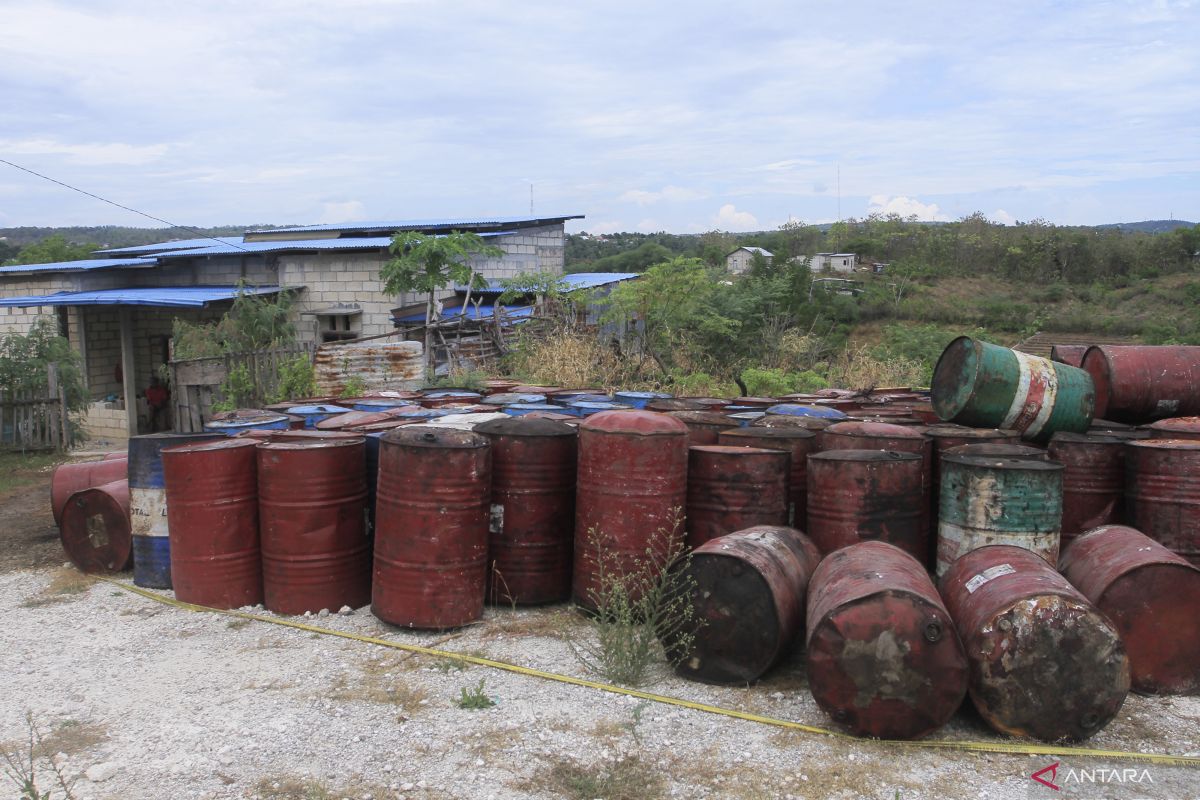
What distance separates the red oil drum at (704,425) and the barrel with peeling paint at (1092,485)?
2.18 metres

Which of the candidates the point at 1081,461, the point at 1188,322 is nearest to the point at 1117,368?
the point at 1081,461

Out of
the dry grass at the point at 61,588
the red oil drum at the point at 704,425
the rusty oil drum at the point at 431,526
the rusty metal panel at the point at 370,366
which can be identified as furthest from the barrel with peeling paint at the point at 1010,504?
the rusty metal panel at the point at 370,366

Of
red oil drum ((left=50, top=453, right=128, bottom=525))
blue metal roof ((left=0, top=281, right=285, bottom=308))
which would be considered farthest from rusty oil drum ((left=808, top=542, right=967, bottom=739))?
blue metal roof ((left=0, top=281, right=285, bottom=308))

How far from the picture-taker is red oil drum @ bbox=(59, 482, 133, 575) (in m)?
6.51

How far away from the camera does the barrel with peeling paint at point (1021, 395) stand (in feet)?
20.7

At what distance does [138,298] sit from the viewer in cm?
1544

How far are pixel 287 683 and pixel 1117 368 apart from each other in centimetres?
604

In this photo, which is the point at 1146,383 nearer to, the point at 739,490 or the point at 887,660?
the point at 739,490

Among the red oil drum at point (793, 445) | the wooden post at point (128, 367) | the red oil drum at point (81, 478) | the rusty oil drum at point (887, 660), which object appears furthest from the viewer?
the wooden post at point (128, 367)

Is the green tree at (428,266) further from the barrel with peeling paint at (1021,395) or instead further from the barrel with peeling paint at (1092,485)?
the barrel with peeling paint at (1092,485)

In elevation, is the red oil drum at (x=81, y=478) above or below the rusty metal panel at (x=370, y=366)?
below

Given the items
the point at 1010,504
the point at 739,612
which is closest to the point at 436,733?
the point at 739,612

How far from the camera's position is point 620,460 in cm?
519

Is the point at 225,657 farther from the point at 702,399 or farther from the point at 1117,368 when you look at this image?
the point at 1117,368
